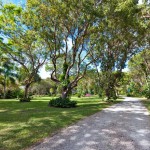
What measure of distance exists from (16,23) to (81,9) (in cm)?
858

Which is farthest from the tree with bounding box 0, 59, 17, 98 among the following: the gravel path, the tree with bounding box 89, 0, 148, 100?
the gravel path

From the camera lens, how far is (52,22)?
55.9ft

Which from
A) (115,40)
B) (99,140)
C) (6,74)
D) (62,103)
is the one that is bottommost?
(99,140)

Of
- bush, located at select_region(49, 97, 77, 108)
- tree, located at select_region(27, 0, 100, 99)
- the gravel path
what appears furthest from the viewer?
bush, located at select_region(49, 97, 77, 108)

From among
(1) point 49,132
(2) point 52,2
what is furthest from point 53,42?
(1) point 49,132

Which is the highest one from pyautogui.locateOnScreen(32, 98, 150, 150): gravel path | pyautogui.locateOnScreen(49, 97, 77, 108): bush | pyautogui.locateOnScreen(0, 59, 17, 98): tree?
pyautogui.locateOnScreen(0, 59, 17, 98): tree

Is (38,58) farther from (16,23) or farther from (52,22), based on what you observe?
(52,22)

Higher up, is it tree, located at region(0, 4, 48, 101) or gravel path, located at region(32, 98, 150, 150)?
tree, located at region(0, 4, 48, 101)

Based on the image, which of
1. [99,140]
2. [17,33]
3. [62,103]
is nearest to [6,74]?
[17,33]

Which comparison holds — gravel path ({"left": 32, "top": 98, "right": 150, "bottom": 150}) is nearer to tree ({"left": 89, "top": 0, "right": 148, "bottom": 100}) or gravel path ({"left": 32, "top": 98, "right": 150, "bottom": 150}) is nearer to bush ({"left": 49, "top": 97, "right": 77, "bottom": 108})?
tree ({"left": 89, "top": 0, "right": 148, "bottom": 100})

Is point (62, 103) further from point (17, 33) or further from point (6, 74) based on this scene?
point (6, 74)

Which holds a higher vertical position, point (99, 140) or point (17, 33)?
point (17, 33)

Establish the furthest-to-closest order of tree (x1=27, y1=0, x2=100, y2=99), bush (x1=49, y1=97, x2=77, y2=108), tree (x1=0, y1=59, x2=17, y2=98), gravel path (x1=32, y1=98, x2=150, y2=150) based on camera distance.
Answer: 1. tree (x1=0, y1=59, x2=17, y2=98)
2. bush (x1=49, y1=97, x2=77, y2=108)
3. tree (x1=27, y1=0, x2=100, y2=99)
4. gravel path (x1=32, y1=98, x2=150, y2=150)

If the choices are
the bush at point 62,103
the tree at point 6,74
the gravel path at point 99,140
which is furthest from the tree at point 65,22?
the tree at point 6,74
